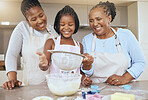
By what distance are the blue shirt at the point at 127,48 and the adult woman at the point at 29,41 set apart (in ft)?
1.19

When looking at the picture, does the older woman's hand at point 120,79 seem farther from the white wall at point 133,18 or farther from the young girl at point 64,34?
the white wall at point 133,18

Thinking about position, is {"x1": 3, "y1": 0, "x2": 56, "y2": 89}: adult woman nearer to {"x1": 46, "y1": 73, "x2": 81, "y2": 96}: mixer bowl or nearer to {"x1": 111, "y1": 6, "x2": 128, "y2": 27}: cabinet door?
{"x1": 46, "y1": 73, "x2": 81, "y2": 96}: mixer bowl

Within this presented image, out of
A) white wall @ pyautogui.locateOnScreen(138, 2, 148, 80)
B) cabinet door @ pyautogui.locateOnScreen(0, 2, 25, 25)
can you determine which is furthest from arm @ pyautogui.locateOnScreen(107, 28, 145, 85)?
cabinet door @ pyautogui.locateOnScreen(0, 2, 25, 25)

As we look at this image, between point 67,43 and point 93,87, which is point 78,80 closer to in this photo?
point 93,87

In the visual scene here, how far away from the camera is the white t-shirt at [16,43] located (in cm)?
119

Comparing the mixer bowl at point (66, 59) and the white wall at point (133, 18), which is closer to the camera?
the mixer bowl at point (66, 59)

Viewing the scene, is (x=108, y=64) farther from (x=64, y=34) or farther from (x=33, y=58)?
(x=33, y=58)

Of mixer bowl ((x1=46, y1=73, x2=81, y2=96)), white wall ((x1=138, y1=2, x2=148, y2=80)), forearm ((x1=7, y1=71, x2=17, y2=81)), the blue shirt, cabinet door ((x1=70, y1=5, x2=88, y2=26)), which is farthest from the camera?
cabinet door ((x1=70, y1=5, x2=88, y2=26))

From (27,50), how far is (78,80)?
56 cm

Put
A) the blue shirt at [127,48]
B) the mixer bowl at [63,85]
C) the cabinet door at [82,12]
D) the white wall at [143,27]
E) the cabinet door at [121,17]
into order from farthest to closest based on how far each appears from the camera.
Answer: the cabinet door at [121,17] < the cabinet door at [82,12] < the white wall at [143,27] < the blue shirt at [127,48] < the mixer bowl at [63,85]

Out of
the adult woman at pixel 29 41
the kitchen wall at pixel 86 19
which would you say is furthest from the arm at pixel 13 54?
the kitchen wall at pixel 86 19

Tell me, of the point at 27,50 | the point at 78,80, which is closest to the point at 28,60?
the point at 27,50

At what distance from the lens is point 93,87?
1037 mm

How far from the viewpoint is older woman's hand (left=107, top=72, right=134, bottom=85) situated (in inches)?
45.3
